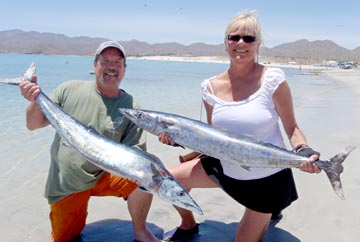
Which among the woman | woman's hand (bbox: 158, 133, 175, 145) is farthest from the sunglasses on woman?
woman's hand (bbox: 158, 133, 175, 145)

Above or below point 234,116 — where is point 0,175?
below

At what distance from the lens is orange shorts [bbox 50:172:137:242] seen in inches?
161

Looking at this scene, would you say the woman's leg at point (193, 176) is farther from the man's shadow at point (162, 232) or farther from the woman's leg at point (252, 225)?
the man's shadow at point (162, 232)

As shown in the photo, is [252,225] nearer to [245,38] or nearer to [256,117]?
[256,117]

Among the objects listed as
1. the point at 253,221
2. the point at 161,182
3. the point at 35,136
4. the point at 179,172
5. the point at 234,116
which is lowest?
the point at 35,136

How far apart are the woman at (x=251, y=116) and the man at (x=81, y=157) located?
0.79m

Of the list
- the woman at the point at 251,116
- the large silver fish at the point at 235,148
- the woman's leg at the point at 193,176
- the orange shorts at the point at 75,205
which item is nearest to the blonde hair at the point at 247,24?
the woman at the point at 251,116

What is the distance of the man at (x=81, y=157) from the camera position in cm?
399

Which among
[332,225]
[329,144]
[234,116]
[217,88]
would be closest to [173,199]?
[234,116]

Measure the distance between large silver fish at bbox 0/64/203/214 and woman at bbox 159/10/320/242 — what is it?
463 mm

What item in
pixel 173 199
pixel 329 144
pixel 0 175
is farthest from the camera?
pixel 329 144

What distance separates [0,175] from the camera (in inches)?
258

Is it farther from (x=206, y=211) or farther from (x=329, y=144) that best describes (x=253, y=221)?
(x=329, y=144)

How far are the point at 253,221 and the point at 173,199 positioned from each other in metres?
1.26
